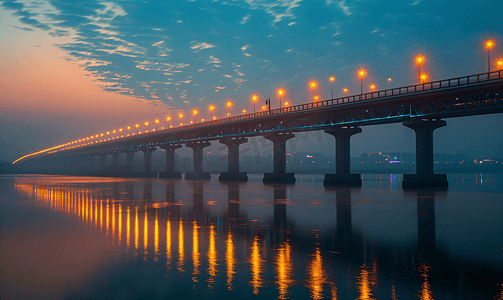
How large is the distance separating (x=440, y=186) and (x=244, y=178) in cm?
5062

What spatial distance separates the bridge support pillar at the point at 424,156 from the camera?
5831 cm

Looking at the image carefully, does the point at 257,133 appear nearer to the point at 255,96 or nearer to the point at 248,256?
the point at 255,96

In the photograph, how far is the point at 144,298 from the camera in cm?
892

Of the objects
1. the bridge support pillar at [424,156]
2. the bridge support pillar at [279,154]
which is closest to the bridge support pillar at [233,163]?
the bridge support pillar at [279,154]

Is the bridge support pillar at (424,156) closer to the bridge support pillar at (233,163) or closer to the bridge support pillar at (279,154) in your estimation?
the bridge support pillar at (279,154)

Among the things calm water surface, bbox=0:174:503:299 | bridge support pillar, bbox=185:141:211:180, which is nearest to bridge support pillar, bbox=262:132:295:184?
bridge support pillar, bbox=185:141:211:180

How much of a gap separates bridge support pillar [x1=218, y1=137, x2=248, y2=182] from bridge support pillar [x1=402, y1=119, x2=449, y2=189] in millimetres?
48452

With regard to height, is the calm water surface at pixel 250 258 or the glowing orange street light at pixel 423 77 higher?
the glowing orange street light at pixel 423 77

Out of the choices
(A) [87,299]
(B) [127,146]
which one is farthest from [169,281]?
(B) [127,146]

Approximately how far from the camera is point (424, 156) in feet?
191

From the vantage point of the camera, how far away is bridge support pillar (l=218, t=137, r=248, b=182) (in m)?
101

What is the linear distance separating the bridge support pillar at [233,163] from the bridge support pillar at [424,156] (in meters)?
48.5

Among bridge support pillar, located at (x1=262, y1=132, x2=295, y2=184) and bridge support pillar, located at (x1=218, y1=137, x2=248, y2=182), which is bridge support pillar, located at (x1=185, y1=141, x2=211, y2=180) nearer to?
bridge support pillar, located at (x1=218, y1=137, x2=248, y2=182)

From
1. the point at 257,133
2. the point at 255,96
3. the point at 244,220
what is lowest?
the point at 244,220
